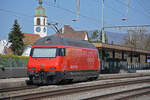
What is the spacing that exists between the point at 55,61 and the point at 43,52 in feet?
3.80

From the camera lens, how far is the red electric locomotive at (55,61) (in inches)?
715

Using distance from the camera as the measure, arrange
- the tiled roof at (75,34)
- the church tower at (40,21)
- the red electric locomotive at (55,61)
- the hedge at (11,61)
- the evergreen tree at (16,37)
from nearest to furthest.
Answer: the red electric locomotive at (55,61) < the hedge at (11,61) < the evergreen tree at (16,37) < the tiled roof at (75,34) < the church tower at (40,21)

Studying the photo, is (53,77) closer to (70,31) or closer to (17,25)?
(17,25)

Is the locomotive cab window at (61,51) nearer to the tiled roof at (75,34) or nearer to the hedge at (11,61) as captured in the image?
the hedge at (11,61)

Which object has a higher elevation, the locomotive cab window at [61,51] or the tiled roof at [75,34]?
the tiled roof at [75,34]

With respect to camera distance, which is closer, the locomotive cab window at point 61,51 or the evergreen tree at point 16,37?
the locomotive cab window at point 61,51

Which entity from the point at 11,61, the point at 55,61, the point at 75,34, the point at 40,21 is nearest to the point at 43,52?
the point at 55,61

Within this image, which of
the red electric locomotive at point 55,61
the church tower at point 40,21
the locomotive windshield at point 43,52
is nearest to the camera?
the red electric locomotive at point 55,61

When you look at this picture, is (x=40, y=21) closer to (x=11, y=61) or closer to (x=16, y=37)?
(x=16, y=37)

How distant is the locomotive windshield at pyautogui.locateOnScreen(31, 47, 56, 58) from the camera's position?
18555 mm

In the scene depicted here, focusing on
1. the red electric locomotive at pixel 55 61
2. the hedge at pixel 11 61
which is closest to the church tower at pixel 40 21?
the hedge at pixel 11 61

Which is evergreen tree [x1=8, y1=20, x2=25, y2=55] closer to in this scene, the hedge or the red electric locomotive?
the hedge

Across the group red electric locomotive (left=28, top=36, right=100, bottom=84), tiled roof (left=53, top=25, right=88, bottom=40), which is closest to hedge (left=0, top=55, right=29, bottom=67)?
red electric locomotive (left=28, top=36, right=100, bottom=84)

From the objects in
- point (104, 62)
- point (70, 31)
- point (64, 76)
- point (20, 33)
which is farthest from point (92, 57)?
point (70, 31)
